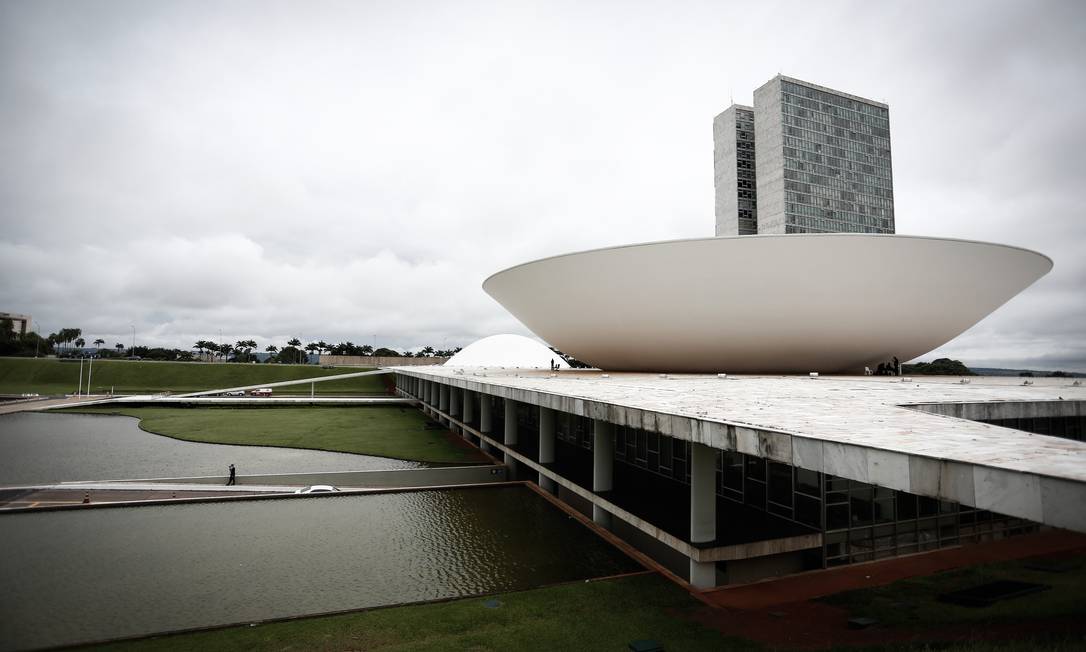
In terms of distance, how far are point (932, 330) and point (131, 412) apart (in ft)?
119

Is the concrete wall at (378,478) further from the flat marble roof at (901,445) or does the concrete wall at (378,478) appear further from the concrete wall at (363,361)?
the concrete wall at (363,361)

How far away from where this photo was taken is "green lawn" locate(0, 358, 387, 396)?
44438 mm

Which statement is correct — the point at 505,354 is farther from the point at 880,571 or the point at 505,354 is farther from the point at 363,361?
the point at 880,571

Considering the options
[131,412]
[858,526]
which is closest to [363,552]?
[858,526]

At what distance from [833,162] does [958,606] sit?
64.8 m

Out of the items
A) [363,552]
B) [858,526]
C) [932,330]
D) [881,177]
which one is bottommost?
[363,552]

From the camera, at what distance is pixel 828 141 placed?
200ft

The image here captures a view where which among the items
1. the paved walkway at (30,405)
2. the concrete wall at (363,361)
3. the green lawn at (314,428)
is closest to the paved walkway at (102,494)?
the green lawn at (314,428)

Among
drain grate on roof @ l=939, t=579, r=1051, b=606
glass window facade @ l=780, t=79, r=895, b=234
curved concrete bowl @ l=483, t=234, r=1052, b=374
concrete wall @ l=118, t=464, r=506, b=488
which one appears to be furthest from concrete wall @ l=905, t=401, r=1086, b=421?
glass window facade @ l=780, t=79, r=895, b=234

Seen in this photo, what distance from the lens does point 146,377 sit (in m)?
47.3

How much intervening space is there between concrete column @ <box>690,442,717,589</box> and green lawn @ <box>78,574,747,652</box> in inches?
15.2

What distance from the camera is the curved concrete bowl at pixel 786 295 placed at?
43.5 ft

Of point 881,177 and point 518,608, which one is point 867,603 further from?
point 881,177

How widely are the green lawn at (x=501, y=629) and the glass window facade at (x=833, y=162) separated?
60204 mm
